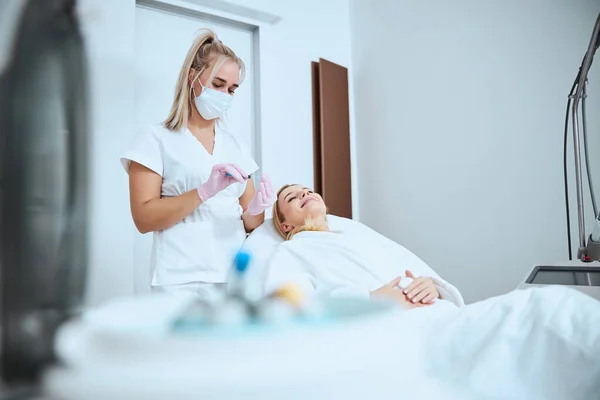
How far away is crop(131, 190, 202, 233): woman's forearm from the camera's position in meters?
1.26

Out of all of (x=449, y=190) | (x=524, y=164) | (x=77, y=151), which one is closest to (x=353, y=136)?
(x=449, y=190)

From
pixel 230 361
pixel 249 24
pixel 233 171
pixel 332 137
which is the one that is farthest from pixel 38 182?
pixel 332 137

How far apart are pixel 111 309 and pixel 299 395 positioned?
0.13 meters

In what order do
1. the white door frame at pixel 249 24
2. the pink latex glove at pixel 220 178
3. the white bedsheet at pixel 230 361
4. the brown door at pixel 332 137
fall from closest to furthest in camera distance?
the white bedsheet at pixel 230 361, the pink latex glove at pixel 220 178, the white door frame at pixel 249 24, the brown door at pixel 332 137

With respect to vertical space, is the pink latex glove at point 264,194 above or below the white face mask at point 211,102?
below

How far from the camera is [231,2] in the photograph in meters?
2.42

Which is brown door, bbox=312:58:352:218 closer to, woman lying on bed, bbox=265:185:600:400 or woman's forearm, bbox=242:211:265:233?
woman's forearm, bbox=242:211:265:233

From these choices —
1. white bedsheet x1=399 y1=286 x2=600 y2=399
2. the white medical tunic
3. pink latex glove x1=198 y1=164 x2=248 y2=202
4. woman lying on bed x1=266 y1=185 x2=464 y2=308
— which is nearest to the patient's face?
woman lying on bed x1=266 y1=185 x2=464 y2=308

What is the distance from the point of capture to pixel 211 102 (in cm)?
146

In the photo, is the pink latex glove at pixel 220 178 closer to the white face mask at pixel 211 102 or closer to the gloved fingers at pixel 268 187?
the gloved fingers at pixel 268 187

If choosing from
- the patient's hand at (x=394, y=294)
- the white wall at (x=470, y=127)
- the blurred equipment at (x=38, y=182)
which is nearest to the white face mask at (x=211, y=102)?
the patient's hand at (x=394, y=294)

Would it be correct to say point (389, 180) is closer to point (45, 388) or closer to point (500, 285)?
point (500, 285)

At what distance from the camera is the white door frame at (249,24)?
7.63 feet

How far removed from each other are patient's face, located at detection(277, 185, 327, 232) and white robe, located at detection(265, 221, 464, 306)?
0.11 m
